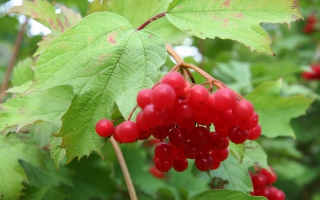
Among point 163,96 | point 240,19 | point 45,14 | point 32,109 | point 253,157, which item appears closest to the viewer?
point 163,96

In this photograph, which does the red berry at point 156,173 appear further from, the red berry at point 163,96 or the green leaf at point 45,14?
the red berry at point 163,96

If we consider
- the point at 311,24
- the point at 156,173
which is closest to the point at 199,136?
the point at 156,173

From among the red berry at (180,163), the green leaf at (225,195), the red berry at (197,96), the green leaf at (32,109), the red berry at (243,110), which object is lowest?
the green leaf at (225,195)

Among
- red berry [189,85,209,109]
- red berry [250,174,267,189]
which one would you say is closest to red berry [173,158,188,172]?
red berry [189,85,209,109]

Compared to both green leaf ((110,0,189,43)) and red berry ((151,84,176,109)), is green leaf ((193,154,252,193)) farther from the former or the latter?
red berry ((151,84,176,109))

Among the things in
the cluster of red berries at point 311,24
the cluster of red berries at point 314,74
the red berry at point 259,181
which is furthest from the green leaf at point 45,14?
the cluster of red berries at point 311,24

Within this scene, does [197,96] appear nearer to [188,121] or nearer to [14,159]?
[188,121]
